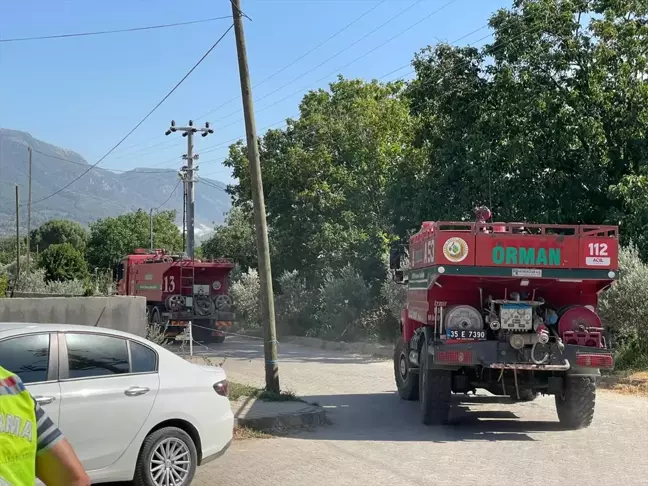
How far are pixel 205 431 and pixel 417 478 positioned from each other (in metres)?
2.18

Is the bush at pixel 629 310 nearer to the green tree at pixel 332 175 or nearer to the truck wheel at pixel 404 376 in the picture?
the truck wheel at pixel 404 376

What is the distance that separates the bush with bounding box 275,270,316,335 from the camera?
3159 cm

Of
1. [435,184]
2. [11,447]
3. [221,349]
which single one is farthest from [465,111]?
[11,447]

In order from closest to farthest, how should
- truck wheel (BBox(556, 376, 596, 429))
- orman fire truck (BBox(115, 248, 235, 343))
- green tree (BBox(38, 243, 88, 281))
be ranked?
truck wheel (BBox(556, 376, 596, 429))
orman fire truck (BBox(115, 248, 235, 343))
green tree (BBox(38, 243, 88, 281))

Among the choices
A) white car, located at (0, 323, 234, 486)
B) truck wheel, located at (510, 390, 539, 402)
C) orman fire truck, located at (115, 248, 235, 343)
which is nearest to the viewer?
white car, located at (0, 323, 234, 486)

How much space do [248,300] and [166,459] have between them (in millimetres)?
28648

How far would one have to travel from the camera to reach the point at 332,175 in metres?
34.0

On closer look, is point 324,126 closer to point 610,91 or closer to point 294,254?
point 294,254

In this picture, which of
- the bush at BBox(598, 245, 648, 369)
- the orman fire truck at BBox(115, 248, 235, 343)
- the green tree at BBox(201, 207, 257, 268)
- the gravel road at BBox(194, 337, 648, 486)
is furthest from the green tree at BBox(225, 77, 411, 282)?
the gravel road at BBox(194, 337, 648, 486)

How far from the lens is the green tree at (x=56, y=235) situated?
294 feet

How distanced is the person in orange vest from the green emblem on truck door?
8648 millimetres

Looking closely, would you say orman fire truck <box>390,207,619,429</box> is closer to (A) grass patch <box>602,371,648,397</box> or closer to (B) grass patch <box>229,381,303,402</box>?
(B) grass patch <box>229,381,303,402</box>

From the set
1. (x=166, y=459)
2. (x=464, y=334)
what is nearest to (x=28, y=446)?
(x=166, y=459)

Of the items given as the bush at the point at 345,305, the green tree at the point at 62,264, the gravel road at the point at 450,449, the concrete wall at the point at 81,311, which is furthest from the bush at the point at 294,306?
the green tree at the point at 62,264
